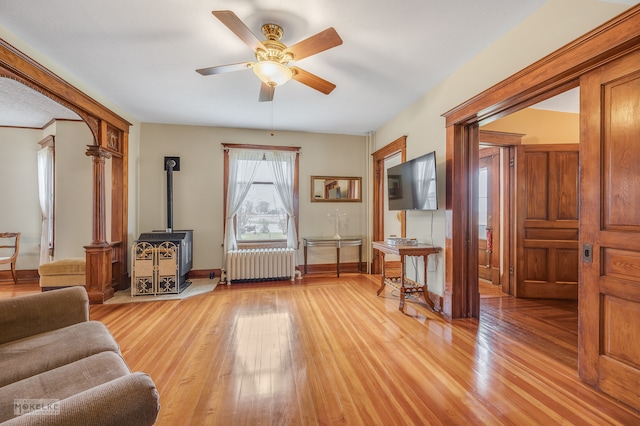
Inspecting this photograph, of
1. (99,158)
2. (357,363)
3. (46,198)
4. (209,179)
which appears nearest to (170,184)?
(209,179)

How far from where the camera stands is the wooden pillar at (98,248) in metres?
3.64

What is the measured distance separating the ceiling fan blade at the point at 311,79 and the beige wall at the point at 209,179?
2.61 m

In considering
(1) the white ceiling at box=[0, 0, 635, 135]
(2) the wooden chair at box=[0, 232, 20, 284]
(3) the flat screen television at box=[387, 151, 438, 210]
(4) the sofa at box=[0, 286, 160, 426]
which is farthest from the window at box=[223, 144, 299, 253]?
(2) the wooden chair at box=[0, 232, 20, 284]

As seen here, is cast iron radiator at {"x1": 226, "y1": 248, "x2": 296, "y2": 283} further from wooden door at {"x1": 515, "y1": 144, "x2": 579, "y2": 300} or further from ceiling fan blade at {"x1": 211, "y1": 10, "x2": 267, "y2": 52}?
wooden door at {"x1": 515, "y1": 144, "x2": 579, "y2": 300}

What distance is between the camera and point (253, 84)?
3285 mm

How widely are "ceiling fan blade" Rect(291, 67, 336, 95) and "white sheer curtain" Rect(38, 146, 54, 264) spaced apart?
4.81 metres

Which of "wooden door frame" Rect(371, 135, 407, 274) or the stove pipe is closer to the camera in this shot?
the stove pipe

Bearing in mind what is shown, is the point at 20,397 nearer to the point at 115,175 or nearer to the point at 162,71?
the point at 162,71

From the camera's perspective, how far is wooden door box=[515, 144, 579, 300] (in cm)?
366

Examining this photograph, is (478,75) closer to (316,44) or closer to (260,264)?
(316,44)

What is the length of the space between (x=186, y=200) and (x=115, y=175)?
42.7 inches

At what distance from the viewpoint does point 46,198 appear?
4652 millimetres

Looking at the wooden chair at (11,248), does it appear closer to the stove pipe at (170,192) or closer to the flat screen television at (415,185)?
the stove pipe at (170,192)

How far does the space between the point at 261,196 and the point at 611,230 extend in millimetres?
4551
